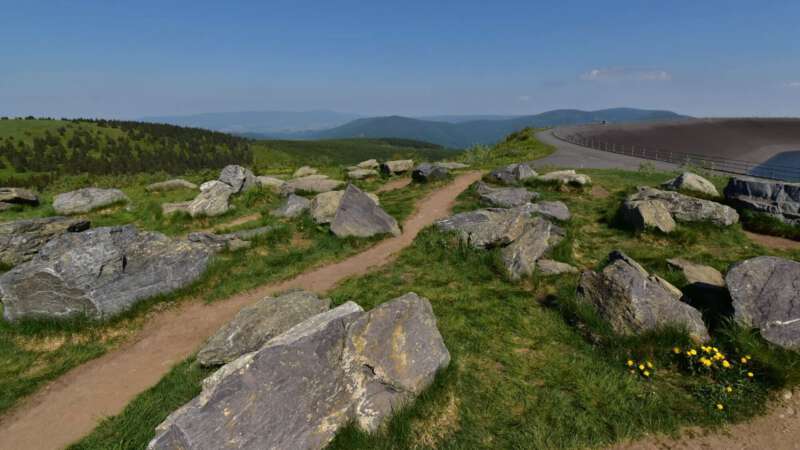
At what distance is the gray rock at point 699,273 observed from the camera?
1216cm

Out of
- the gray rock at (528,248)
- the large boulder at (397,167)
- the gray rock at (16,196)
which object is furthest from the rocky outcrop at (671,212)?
the gray rock at (16,196)

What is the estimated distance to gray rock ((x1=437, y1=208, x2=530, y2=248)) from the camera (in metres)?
16.1

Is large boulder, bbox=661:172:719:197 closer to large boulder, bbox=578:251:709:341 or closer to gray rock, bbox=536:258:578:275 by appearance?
gray rock, bbox=536:258:578:275

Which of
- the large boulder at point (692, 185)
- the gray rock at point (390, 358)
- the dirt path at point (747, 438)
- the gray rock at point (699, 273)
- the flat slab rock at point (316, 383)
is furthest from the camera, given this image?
the large boulder at point (692, 185)

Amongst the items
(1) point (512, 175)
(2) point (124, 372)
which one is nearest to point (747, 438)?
(2) point (124, 372)

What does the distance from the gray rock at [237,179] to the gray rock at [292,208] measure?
6.50 metres

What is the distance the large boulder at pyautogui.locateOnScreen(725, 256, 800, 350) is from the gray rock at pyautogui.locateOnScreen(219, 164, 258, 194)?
27.7 meters

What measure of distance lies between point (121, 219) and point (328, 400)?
77.0 ft

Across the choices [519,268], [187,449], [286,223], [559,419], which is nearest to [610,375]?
[559,419]

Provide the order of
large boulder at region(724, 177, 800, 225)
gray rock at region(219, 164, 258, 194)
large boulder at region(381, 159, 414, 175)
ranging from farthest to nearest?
large boulder at region(381, 159, 414, 175), gray rock at region(219, 164, 258, 194), large boulder at region(724, 177, 800, 225)

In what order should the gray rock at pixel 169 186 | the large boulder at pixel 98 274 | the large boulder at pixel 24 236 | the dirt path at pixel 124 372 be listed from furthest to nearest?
the gray rock at pixel 169 186 → the large boulder at pixel 24 236 → the large boulder at pixel 98 274 → the dirt path at pixel 124 372

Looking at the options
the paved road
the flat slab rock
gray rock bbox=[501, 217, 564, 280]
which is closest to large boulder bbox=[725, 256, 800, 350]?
gray rock bbox=[501, 217, 564, 280]

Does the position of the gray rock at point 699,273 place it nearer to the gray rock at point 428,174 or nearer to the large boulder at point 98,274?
the large boulder at point 98,274

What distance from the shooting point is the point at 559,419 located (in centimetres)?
738
